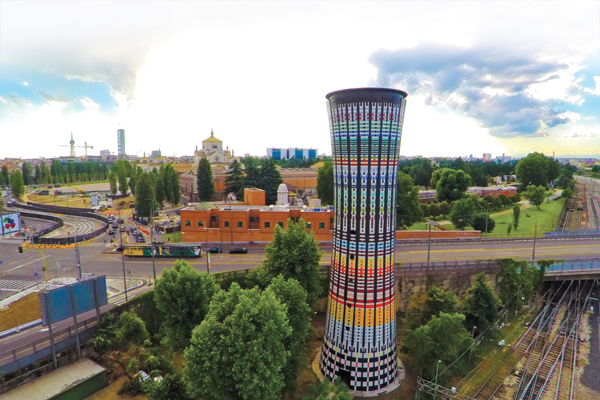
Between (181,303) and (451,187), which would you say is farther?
(451,187)

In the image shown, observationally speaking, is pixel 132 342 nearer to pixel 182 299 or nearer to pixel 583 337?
pixel 182 299

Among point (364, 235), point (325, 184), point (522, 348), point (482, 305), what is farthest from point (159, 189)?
point (522, 348)

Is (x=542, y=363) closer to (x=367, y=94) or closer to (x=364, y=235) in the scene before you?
(x=364, y=235)

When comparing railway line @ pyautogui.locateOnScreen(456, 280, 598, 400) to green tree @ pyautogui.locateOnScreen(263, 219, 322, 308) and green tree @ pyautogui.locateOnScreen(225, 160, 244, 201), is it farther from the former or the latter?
green tree @ pyautogui.locateOnScreen(225, 160, 244, 201)

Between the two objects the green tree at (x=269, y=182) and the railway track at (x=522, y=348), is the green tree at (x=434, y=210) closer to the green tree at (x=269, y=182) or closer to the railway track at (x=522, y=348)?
the railway track at (x=522, y=348)

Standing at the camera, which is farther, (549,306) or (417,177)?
(417,177)

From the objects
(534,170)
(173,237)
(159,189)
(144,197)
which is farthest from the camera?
(534,170)

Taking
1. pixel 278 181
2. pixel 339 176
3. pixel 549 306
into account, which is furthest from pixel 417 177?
pixel 339 176
